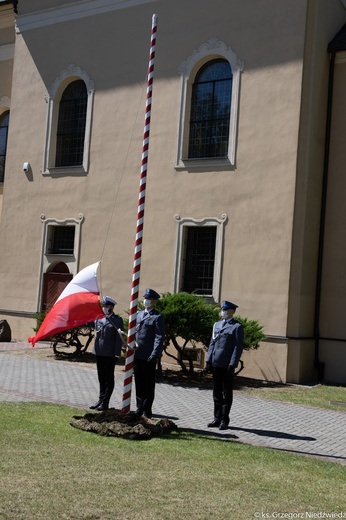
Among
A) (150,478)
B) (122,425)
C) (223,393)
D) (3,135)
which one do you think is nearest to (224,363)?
(223,393)

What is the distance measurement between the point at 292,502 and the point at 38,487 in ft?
7.80

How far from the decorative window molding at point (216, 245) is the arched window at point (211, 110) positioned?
177 cm

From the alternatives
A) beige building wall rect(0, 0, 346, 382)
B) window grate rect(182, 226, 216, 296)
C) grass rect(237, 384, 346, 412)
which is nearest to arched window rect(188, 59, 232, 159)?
beige building wall rect(0, 0, 346, 382)

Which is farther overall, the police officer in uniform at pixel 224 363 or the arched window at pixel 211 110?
the arched window at pixel 211 110

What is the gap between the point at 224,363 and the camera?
10.7 metres

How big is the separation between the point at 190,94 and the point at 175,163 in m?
1.93

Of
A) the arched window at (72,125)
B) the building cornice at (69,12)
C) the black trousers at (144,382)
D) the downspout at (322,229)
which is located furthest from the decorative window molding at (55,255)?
the black trousers at (144,382)

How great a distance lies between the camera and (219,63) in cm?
1891

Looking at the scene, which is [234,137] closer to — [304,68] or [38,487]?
[304,68]

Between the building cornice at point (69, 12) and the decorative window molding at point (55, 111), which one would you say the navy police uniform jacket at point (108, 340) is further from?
the building cornice at point (69, 12)

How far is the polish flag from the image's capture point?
32.6 ft

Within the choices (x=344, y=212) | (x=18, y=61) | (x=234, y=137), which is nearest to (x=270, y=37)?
(x=234, y=137)

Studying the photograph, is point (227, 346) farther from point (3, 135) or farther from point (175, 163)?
point (3, 135)

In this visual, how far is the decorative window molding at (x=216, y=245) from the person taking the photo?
17953 mm
